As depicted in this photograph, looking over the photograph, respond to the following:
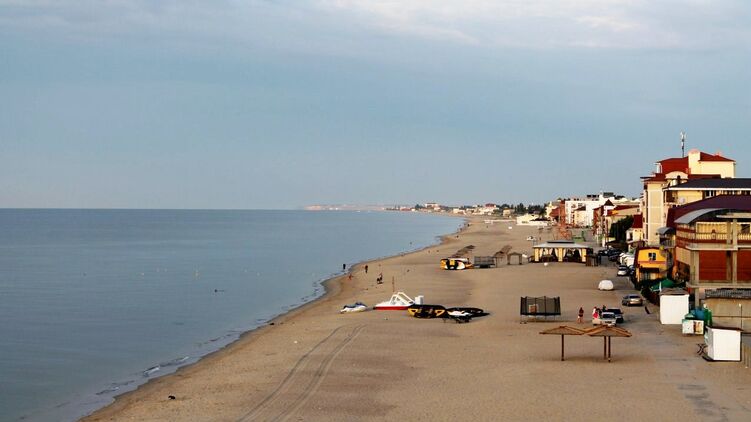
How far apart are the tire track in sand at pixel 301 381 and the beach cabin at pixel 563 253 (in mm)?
45824

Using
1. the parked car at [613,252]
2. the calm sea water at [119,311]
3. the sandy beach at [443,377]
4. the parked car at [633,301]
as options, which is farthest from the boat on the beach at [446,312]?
the parked car at [613,252]

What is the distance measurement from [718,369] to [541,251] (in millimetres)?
55842

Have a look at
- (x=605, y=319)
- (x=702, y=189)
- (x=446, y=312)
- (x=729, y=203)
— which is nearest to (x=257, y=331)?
(x=446, y=312)

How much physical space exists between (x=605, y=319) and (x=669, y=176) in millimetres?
34377

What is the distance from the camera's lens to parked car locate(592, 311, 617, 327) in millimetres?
38981

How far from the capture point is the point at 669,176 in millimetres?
70000

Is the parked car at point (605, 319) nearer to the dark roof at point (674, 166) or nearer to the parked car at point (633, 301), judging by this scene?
the parked car at point (633, 301)

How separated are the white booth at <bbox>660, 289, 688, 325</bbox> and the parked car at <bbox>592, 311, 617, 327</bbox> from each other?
7.65ft

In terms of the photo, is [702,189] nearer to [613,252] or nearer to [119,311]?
[613,252]

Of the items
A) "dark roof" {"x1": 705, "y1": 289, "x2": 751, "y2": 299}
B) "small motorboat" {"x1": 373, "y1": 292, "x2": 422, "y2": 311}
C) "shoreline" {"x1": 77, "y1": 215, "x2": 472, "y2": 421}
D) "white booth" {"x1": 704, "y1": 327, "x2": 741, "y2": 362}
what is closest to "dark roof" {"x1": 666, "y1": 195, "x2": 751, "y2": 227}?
"dark roof" {"x1": 705, "y1": 289, "x2": 751, "y2": 299}

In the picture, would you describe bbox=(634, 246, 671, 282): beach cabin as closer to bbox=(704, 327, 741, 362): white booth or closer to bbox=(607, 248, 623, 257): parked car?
bbox=(704, 327, 741, 362): white booth

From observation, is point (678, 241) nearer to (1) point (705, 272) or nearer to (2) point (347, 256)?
(1) point (705, 272)

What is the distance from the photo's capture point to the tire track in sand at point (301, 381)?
2461 cm

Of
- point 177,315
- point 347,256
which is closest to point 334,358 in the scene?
point 177,315
